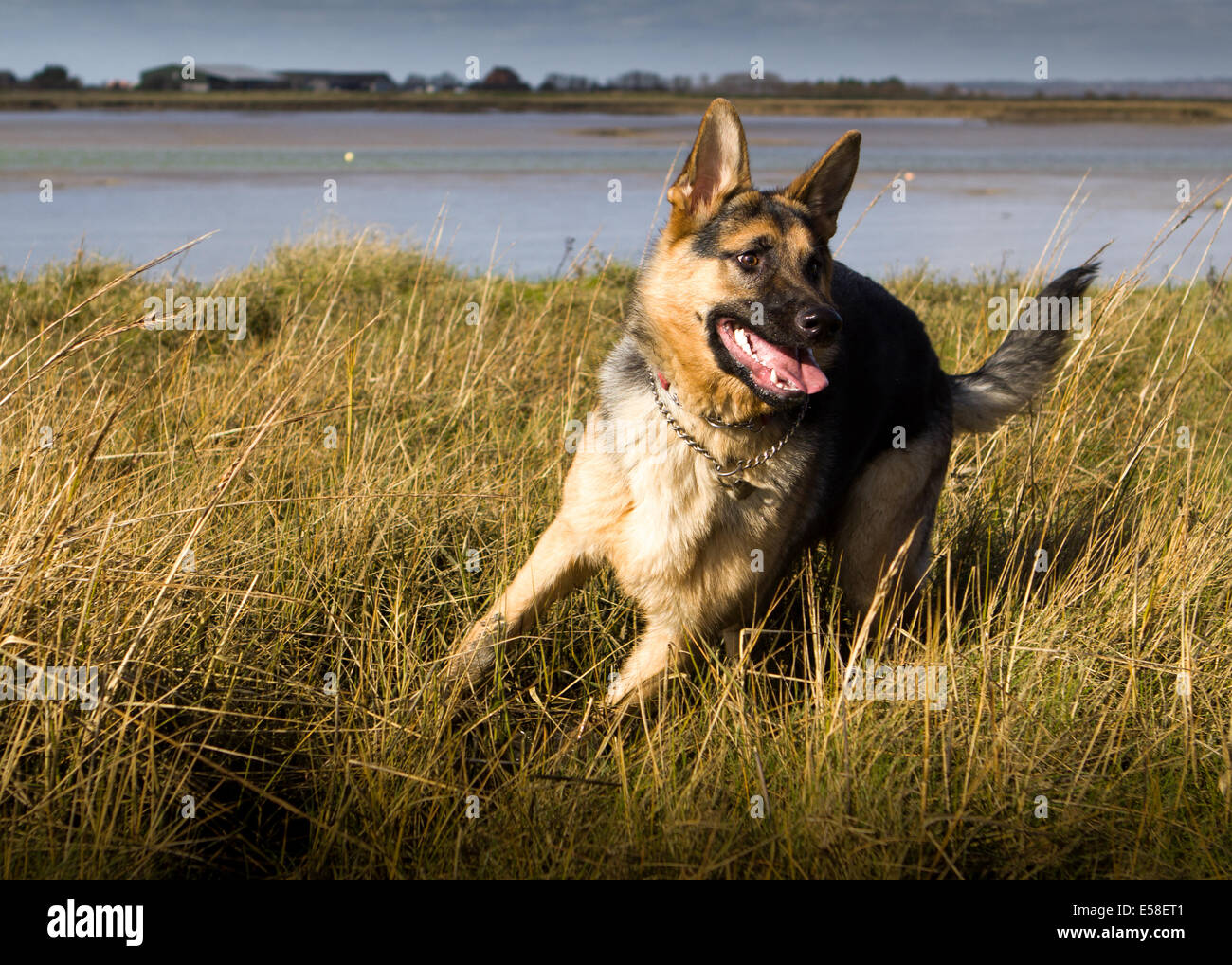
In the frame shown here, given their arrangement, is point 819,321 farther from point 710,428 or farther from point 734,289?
point 710,428

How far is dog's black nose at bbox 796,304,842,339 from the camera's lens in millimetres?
3234

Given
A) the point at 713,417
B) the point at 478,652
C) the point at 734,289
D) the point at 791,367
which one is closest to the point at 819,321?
the point at 791,367

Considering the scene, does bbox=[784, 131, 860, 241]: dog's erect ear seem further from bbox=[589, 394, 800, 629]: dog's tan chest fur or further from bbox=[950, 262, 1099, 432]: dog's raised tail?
bbox=[950, 262, 1099, 432]: dog's raised tail

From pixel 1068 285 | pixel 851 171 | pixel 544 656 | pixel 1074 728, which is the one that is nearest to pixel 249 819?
pixel 544 656

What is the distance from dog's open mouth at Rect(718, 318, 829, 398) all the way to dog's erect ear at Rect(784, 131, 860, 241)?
2.40 ft

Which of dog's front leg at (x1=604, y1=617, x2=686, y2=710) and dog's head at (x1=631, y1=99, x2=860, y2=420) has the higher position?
dog's head at (x1=631, y1=99, x2=860, y2=420)

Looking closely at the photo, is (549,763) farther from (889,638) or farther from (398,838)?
(889,638)

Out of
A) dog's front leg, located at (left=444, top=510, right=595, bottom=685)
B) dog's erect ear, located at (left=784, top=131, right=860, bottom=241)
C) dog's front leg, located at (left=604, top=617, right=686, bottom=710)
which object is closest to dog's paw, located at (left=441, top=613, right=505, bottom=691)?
dog's front leg, located at (left=444, top=510, right=595, bottom=685)

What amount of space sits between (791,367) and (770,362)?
0.08 meters

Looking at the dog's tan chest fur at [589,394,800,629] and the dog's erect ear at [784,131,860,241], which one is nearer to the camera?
the dog's tan chest fur at [589,394,800,629]

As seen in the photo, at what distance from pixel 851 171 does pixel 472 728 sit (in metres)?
Answer: 2.54

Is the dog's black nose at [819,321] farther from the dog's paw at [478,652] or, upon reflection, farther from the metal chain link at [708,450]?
the dog's paw at [478,652]

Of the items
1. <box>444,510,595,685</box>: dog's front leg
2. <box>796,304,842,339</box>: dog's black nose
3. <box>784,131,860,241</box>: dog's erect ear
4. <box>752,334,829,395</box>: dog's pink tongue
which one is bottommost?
Result: <box>444,510,595,685</box>: dog's front leg
